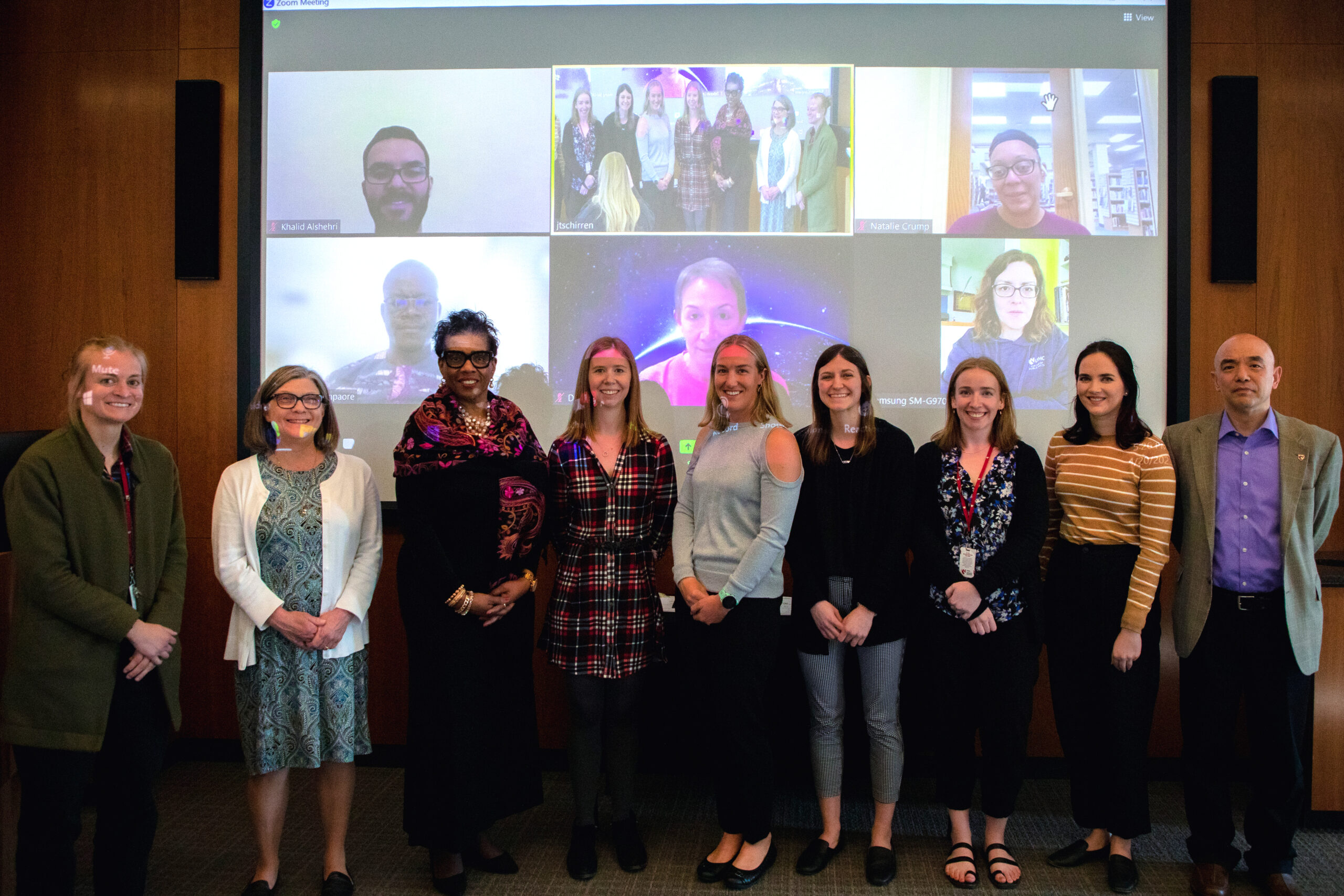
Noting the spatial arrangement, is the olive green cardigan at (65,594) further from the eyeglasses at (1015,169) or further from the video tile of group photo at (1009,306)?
the eyeglasses at (1015,169)

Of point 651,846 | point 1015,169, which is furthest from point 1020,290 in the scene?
point 651,846

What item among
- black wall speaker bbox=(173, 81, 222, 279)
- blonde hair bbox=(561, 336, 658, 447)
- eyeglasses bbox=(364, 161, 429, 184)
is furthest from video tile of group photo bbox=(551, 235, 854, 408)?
black wall speaker bbox=(173, 81, 222, 279)

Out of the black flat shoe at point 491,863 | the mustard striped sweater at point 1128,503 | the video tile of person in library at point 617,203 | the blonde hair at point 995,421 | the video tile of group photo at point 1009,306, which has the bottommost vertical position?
the black flat shoe at point 491,863

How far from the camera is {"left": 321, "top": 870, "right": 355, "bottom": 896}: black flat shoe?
2.50 meters

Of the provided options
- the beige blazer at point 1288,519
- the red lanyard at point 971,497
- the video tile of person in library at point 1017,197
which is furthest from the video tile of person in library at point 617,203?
the beige blazer at point 1288,519

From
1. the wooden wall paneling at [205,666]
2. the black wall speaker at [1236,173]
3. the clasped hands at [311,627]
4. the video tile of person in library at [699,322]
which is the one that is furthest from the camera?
the wooden wall paneling at [205,666]

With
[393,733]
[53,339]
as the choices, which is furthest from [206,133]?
[393,733]

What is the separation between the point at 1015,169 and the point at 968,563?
6.15 ft

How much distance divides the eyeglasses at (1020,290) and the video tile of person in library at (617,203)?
149cm

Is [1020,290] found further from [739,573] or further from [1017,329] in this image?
[739,573]

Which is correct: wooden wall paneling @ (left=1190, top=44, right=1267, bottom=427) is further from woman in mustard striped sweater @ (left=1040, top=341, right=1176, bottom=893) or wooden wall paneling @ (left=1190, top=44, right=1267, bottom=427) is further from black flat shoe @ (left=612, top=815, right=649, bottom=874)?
black flat shoe @ (left=612, top=815, right=649, bottom=874)

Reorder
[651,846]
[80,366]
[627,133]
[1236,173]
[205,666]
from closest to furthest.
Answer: [80,366]
[651,846]
[1236,173]
[627,133]
[205,666]

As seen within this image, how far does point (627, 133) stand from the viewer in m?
3.56

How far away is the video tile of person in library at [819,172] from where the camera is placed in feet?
11.5
